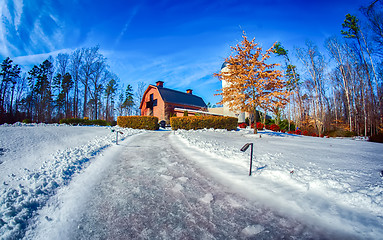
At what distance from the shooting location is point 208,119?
563 inches

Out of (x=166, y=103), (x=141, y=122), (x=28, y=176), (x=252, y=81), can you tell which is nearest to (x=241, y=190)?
(x=28, y=176)

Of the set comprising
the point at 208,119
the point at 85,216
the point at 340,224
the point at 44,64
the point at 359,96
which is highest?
the point at 44,64

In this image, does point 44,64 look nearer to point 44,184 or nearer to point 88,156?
point 88,156

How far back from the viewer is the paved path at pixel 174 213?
5.61ft

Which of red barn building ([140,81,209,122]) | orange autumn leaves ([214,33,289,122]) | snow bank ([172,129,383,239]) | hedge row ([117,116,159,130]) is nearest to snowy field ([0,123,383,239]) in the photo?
snow bank ([172,129,383,239])

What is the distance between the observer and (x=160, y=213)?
2.09m

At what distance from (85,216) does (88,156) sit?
3520 millimetres

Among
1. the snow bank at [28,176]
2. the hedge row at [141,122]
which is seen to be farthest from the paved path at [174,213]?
the hedge row at [141,122]

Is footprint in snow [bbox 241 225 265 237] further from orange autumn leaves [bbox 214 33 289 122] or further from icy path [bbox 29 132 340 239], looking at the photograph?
orange autumn leaves [bbox 214 33 289 122]

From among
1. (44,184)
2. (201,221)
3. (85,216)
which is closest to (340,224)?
(201,221)

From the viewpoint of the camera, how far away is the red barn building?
82.3 ft

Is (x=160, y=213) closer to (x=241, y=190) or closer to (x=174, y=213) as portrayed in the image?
(x=174, y=213)

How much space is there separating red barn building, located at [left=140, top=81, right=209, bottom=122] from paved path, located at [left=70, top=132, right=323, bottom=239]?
20334 mm

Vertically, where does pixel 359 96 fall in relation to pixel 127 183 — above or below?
above
